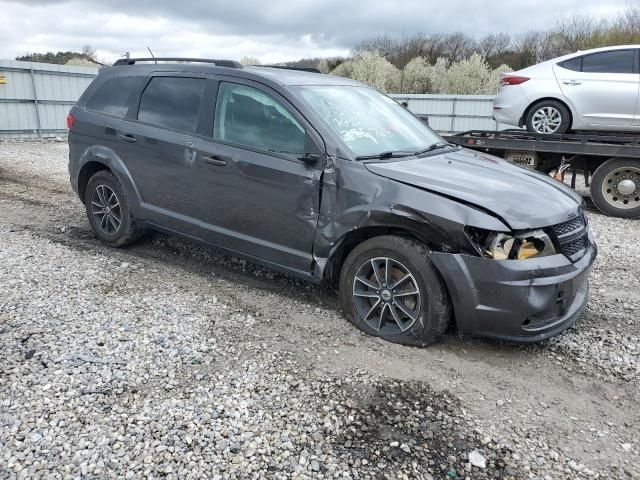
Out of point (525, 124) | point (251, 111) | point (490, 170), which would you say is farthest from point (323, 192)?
point (525, 124)

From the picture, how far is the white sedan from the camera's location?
27.5 feet

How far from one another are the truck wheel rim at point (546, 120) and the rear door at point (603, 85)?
314mm

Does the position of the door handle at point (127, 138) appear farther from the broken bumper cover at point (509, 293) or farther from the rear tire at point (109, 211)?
the broken bumper cover at point (509, 293)

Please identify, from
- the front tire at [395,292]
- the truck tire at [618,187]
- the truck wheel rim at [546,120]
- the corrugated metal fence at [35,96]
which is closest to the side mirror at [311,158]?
the front tire at [395,292]

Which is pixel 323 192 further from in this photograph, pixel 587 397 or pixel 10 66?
pixel 10 66

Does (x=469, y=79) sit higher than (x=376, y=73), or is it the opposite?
(x=376, y=73)

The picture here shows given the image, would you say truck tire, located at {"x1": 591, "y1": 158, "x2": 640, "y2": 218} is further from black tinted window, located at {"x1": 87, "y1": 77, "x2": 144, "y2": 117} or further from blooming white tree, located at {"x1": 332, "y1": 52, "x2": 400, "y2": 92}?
blooming white tree, located at {"x1": 332, "y1": 52, "x2": 400, "y2": 92}

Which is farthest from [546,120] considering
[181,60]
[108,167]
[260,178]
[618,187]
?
[108,167]

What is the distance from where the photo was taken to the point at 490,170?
4043mm

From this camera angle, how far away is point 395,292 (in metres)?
3.66

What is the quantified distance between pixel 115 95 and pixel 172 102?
2.82 feet

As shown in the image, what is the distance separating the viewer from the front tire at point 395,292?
3.48m

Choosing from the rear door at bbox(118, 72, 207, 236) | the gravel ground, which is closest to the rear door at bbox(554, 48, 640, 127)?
the gravel ground

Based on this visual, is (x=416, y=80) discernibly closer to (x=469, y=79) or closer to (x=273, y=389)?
(x=469, y=79)
